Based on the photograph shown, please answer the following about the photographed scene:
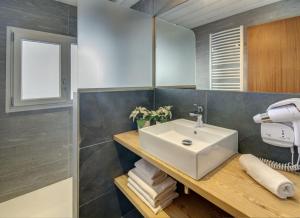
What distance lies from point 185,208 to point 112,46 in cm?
122

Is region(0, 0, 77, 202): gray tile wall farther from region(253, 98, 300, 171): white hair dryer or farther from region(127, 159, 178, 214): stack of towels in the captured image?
region(253, 98, 300, 171): white hair dryer

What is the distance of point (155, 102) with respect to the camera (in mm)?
1634

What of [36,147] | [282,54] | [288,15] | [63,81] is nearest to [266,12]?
[288,15]

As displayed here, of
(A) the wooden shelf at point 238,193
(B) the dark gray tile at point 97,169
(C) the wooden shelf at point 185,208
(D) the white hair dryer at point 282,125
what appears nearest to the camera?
(A) the wooden shelf at point 238,193

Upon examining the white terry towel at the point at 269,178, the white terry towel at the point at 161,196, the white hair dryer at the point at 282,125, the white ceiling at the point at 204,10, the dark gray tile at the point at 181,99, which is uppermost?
→ the white ceiling at the point at 204,10

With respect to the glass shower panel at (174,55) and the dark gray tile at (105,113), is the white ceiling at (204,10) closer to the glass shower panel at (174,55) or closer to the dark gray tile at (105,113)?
the glass shower panel at (174,55)

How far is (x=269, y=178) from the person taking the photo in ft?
2.16

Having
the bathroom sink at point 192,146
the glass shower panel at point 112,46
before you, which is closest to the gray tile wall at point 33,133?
the glass shower panel at point 112,46

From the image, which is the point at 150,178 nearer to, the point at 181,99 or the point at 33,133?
the point at 181,99

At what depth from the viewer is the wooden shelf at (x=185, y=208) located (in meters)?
1.03

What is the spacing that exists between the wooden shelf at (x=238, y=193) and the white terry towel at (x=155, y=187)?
0.28 metres

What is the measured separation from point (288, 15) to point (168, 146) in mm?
877

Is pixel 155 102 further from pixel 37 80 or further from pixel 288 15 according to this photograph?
pixel 37 80

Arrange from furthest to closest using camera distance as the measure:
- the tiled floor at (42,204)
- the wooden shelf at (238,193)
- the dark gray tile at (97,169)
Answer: the tiled floor at (42,204), the dark gray tile at (97,169), the wooden shelf at (238,193)
